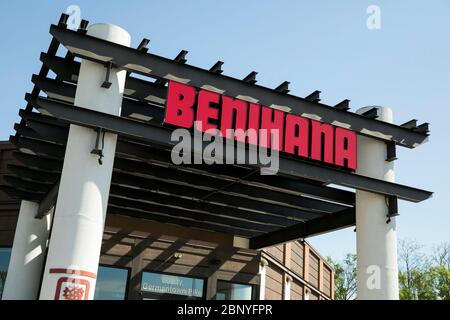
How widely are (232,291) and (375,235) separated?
25.5 ft

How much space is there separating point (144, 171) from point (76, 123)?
4.19 m

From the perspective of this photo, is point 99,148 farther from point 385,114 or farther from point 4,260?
point 4,260

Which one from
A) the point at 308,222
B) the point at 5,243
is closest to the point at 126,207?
the point at 5,243

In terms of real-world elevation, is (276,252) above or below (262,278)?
above

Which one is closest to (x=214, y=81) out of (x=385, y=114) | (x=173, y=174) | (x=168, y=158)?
(x=168, y=158)

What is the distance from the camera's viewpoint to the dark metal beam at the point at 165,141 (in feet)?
33.3

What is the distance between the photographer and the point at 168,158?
12.8m

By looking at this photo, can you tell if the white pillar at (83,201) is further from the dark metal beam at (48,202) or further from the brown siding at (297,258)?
the brown siding at (297,258)

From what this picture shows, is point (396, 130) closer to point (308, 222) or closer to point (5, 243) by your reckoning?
point (308, 222)

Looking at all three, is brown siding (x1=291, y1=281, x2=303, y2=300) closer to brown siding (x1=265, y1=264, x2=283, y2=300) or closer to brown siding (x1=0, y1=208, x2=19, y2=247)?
brown siding (x1=265, y1=264, x2=283, y2=300)

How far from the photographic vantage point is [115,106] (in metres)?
10.9
